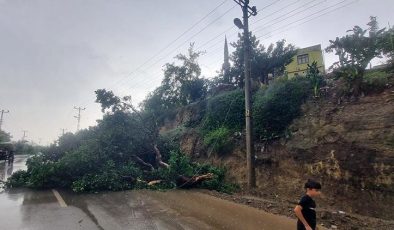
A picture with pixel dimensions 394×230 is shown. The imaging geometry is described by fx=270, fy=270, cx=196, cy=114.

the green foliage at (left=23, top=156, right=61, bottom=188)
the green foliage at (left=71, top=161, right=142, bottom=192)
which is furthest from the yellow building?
the green foliage at (left=23, top=156, right=61, bottom=188)

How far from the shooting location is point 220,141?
49.7ft

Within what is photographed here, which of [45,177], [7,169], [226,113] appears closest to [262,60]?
[226,113]

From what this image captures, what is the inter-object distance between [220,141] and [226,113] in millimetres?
2302

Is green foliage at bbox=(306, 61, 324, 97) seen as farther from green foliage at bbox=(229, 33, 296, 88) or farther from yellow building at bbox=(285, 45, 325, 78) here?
yellow building at bbox=(285, 45, 325, 78)

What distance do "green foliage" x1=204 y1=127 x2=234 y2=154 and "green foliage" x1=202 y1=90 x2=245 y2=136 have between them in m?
0.49

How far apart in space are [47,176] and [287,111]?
11636mm

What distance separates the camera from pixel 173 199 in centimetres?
955

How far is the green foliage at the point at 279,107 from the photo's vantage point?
13.3m

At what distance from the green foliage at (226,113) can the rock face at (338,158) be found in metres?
2.32

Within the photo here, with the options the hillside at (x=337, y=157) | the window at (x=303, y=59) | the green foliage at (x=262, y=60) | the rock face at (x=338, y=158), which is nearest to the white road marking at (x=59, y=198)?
the hillside at (x=337, y=157)

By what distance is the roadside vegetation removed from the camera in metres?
11.8

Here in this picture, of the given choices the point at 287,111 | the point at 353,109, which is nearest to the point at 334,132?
the point at 353,109

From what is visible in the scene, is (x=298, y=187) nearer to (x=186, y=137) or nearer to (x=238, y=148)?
(x=238, y=148)

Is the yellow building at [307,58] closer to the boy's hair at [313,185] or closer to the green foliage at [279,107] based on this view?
the green foliage at [279,107]
